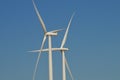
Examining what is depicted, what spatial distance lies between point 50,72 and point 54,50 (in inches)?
566

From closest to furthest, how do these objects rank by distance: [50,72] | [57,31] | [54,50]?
[50,72]
[57,31]
[54,50]

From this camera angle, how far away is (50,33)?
9181cm

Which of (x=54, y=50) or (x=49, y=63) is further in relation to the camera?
(x=54, y=50)

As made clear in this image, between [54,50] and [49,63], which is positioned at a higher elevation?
[54,50]

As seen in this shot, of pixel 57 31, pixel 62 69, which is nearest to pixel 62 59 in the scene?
pixel 62 69

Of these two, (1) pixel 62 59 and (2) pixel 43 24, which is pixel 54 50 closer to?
(1) pixel 62 59

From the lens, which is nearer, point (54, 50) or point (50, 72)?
point (50, 72)

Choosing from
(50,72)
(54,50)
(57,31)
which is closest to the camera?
(50,72)

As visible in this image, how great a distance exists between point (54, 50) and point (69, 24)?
6030 mm

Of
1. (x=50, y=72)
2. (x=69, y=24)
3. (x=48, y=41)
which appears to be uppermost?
(x=69, y=24)

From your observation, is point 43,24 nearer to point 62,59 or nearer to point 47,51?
point 47,51

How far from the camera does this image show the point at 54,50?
10050 centimetres

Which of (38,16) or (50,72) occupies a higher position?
(38,16)

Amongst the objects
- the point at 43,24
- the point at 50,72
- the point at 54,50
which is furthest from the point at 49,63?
the point at 54,50
